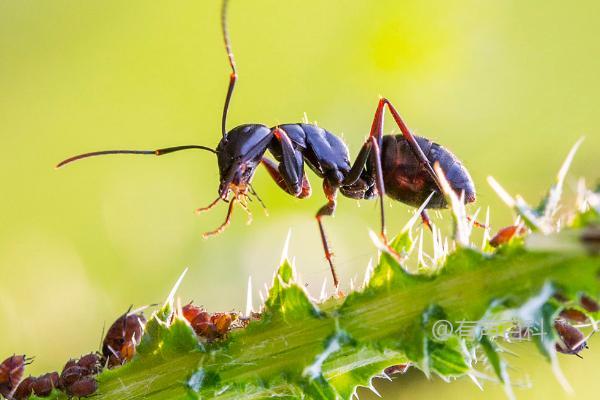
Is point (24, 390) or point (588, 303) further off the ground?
point (588, 303)

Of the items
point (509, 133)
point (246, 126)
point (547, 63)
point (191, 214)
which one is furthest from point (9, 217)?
point (547, 63)

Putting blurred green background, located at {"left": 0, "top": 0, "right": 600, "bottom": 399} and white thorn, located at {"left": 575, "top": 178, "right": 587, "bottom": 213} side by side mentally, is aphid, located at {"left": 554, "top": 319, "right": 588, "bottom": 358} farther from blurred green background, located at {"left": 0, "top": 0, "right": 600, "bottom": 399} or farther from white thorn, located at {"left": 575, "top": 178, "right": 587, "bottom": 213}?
blurred green background, located at {"left": 0, "top": 0, "right": 600, "bottom": 399}

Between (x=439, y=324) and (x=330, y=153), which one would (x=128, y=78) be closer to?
(x=330, y=153)

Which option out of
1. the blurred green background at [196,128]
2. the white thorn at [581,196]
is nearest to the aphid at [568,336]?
the white thorn at [581,196]

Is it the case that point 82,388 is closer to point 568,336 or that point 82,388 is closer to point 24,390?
point 24,390

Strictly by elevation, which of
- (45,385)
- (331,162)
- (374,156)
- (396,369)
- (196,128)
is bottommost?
(396,369)

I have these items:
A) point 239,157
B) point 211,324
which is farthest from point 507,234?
point 239,157

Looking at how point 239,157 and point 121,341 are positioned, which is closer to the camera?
point 121,341
